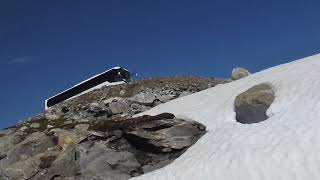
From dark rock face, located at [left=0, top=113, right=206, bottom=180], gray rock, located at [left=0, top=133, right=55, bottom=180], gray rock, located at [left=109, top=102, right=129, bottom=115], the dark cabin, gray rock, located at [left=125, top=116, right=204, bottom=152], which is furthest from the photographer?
the dark cabin

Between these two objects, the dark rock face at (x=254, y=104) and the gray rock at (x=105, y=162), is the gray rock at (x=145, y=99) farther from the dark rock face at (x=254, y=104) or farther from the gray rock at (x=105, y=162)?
the gray rock at (x=105, y=162)

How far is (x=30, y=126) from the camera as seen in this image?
138ft

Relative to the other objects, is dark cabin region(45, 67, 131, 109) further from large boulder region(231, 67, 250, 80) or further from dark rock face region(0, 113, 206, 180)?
dark rock face region(0, 113, 206, 180)

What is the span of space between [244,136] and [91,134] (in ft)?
29.1

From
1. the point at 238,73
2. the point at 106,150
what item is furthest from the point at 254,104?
the point at 238,73

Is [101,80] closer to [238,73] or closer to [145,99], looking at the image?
[238,73]

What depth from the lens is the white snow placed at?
20.5 metres

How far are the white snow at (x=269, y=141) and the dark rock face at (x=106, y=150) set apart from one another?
103 centimetres

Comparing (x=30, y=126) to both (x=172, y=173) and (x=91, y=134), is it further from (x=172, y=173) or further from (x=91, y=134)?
(x=172, y=173)

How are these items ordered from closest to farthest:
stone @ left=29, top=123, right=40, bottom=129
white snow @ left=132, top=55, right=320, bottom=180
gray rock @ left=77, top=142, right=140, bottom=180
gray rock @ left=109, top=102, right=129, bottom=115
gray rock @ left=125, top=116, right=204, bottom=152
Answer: white snow @ left=132, top=55, right=320, bottom=180 < gray rock @ left=77, top=142, right=140, bottom=180 < gray rock @ left=125, top=116, right=204, bottom=152 < stone @ left=29, top=123, right=40, bottom=129 < gray rock @ left=109, top=102, right=129, bottom=115

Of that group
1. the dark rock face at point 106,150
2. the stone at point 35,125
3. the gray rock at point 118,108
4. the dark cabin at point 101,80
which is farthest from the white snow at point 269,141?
the dark cabin at point 101,80

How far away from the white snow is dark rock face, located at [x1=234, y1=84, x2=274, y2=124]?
1.55 ft

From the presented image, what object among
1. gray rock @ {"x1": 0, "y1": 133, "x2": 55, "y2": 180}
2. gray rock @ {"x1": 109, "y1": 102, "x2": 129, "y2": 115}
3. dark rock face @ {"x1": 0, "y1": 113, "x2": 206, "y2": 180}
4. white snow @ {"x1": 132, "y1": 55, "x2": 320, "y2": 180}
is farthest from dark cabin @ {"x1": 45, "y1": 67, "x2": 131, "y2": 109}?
dark rock face @ {"x1": 0, "y1": 113, "x2": 206, "y2": 180}

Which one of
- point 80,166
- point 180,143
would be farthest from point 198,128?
point 80,166
